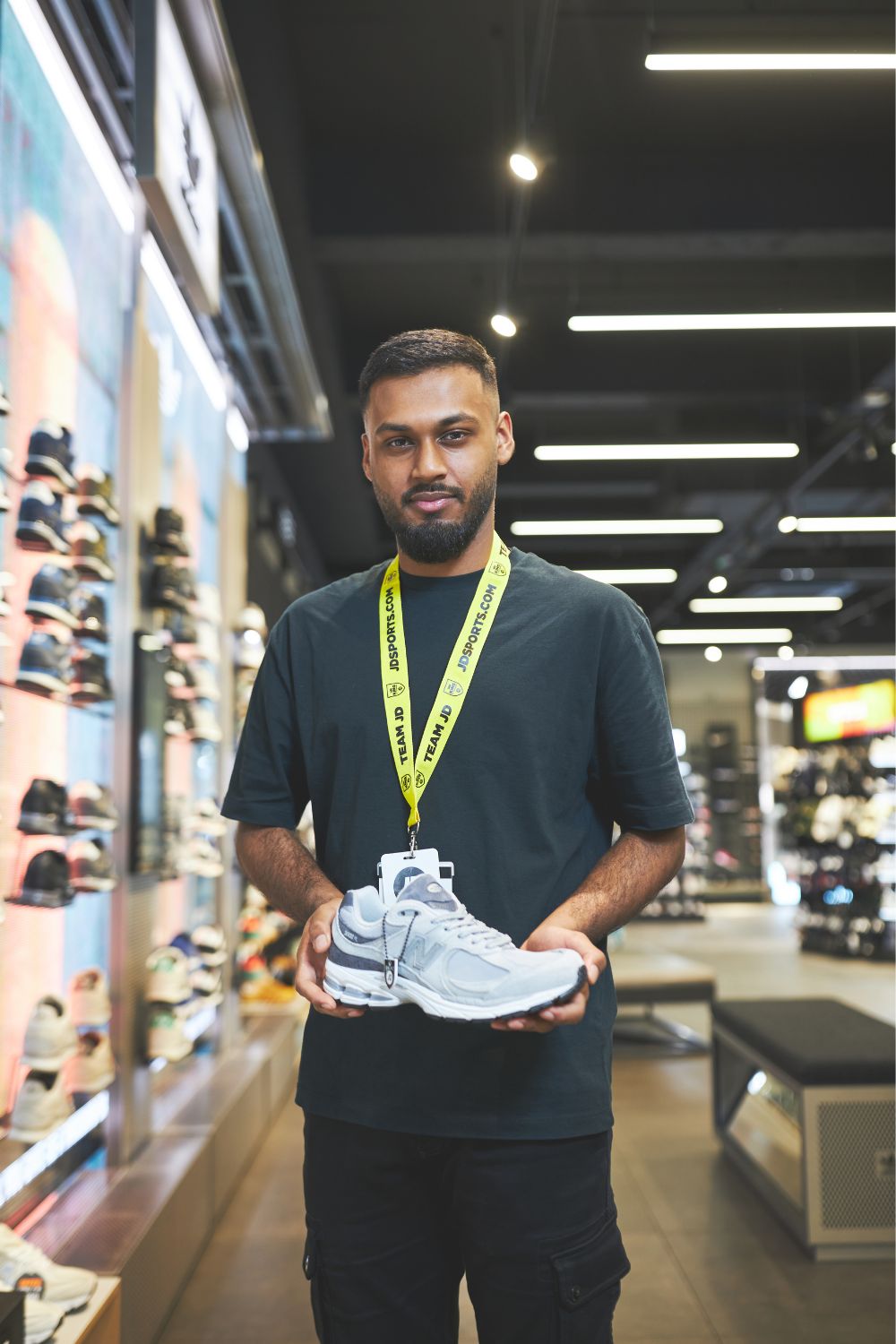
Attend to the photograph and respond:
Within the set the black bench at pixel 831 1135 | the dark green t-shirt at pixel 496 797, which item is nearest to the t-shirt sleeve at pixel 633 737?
the dark green t-shirt at pixel 496 797

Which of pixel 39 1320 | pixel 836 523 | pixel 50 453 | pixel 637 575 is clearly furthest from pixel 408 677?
pixel 637 575

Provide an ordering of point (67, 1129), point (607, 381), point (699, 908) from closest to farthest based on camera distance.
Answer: point (67, 1129) < point (607, 381) < point (699, 908)

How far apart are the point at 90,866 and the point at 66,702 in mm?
459

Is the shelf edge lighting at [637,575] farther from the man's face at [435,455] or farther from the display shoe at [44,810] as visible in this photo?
the man's face at [435,455]

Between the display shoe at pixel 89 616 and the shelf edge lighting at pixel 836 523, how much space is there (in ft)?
27.2

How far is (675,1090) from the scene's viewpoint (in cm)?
600

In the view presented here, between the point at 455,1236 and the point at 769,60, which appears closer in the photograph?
the point at 455,1236

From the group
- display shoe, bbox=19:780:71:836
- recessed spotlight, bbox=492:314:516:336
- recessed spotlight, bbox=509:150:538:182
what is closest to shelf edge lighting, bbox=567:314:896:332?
recessed spotlight, bbox=492:314:516:336

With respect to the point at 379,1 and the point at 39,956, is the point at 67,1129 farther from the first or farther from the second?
the point at 379,1

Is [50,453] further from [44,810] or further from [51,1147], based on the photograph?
[51,1147]

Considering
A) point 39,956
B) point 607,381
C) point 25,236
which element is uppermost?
point 607,381

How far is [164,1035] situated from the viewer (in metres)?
3.78

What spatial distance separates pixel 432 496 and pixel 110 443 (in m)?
2.62

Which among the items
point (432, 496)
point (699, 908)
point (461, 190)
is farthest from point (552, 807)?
point (699, 908)
